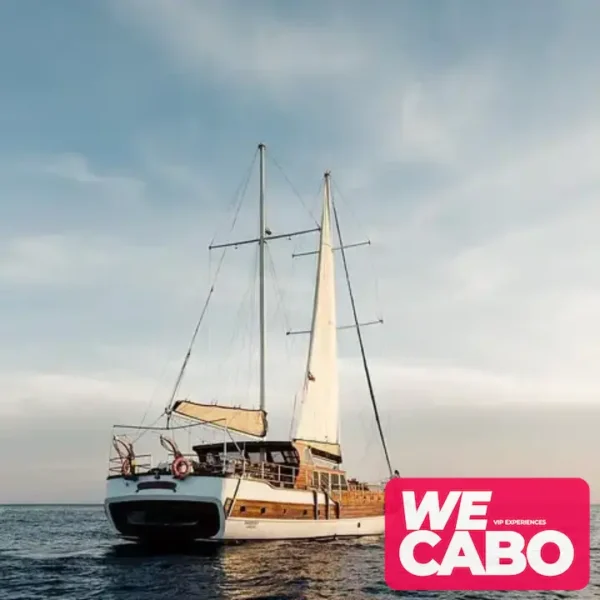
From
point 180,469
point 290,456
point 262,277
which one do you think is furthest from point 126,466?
point 262,277

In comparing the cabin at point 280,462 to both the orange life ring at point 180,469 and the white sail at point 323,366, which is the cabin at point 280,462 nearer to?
the white sail at point 323,366

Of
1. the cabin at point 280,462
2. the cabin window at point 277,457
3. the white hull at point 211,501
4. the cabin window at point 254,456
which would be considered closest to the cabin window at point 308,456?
the cabin at point 280,462

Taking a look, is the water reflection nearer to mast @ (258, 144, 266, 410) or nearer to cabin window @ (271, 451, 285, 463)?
cabin window @ (271, 451, 285, 463)

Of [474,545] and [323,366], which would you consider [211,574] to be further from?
[323,366]

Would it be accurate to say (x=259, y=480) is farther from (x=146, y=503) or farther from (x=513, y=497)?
(x=513, y=497)

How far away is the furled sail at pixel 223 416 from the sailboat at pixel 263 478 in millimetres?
47

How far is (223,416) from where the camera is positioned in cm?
3503

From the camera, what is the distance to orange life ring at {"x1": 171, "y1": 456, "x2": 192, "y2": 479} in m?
29.5

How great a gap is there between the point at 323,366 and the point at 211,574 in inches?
814

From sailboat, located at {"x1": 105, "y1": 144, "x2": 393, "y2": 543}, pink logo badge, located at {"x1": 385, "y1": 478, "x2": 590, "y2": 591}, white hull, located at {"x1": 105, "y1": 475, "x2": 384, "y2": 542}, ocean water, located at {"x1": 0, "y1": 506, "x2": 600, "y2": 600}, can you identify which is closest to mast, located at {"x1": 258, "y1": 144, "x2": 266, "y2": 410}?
sailboat, located at {"x1": 105, "y1": 144, "x2": 393, "y2": 543}

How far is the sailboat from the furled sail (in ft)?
0.15

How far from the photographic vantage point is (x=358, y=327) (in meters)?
49.8

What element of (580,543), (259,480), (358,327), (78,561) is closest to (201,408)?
→ (259,480)

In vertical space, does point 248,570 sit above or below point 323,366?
below
